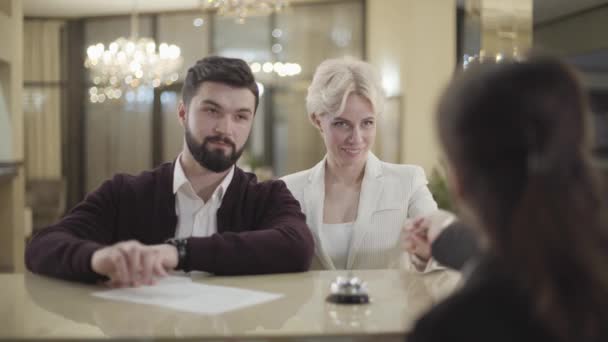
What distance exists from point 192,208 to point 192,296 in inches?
25.1

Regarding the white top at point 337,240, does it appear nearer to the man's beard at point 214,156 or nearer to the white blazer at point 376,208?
the white blazer at point 376,208

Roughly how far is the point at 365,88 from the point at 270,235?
89 cm

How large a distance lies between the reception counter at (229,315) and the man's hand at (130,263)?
7 cm

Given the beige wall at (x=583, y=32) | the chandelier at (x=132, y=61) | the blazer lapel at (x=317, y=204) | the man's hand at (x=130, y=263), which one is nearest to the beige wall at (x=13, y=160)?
the chandelier at (x=132, y=61)

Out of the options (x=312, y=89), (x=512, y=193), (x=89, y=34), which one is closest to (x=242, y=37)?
(x=89, y=34)

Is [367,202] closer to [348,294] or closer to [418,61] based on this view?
[348,294]

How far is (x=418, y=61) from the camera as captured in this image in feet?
28.9

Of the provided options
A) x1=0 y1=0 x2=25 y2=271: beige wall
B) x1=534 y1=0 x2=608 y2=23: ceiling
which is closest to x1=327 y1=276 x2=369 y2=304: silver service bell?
x1=534 y1=0 x2=608 y2=23: ceiling

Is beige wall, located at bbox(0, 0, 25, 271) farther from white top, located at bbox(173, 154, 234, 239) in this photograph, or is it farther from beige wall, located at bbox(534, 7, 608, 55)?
beige wall, located at bbox(534, 7, 608, 55)

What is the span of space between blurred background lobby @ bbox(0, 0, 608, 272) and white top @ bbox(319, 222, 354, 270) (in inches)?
242

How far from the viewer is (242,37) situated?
11.7 m

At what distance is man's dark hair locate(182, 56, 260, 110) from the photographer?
216cm

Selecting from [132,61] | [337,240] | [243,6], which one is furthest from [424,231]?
[132,61]

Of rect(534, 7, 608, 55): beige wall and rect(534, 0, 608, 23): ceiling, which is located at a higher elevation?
rect(534, 0, 608, 23): ceiling
